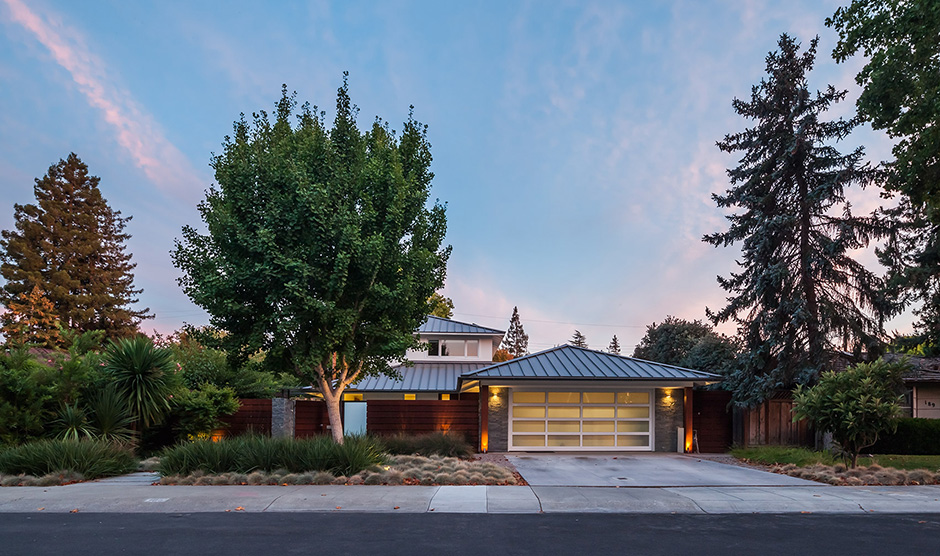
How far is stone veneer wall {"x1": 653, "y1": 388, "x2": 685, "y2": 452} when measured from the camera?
21312 mm

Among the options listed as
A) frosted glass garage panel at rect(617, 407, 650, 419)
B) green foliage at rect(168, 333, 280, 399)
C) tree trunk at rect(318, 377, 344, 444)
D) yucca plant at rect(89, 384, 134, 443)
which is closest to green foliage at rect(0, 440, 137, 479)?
yucca plant at rect(89, 384, 134, 443)

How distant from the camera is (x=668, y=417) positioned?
70.3 feet

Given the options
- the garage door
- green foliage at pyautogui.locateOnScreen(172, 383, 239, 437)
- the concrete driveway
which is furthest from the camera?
the garage door

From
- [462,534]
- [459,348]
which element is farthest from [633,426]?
[462,534]

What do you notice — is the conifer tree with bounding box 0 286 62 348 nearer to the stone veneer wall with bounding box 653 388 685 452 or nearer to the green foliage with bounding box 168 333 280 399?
the green foliage with bounding box 168 333 280 399

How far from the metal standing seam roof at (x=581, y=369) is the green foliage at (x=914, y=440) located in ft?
18.4

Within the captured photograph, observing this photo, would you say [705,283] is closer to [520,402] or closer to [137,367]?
[520,402]

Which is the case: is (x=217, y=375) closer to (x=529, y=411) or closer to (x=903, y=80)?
(x=529, y=411)

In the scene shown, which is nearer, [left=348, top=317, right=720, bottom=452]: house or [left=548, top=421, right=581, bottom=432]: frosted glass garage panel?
[left=348, top=317, right=720, bottom=452]: house

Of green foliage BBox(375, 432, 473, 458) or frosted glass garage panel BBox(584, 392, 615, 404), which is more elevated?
frosted glass garage panel BBox(584, 392, 615, 404)

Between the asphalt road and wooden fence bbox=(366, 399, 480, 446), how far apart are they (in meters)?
10.7

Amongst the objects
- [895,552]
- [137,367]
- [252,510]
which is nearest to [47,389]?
[137,367]

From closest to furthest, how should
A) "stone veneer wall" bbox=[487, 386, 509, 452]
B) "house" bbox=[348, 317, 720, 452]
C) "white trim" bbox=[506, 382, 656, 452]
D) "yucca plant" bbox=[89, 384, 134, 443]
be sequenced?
"yucca plant" bbox=[89, 384, 134, 443]
"house" bbox=[348, 317, 720, 452]
"stone veneer wall" bbox=[487, 386, 509, 452]
"white trim" bbox=[506, 382, 656, 452]

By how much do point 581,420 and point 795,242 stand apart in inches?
371
